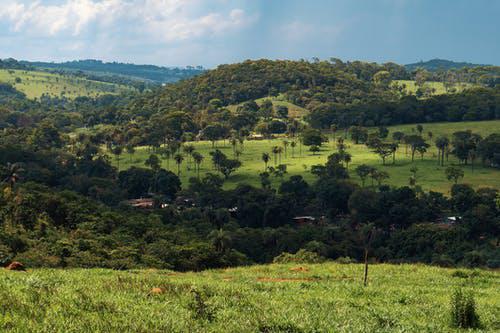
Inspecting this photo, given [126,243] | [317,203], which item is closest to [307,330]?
[126,243]

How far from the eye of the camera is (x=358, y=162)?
139250 mm

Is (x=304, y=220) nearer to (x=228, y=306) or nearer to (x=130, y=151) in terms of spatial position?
(x=130, y=151)

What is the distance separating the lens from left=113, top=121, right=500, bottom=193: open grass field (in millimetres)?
121438

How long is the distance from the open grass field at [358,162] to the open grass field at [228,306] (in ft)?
311

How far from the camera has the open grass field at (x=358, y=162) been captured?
12144 centimetres

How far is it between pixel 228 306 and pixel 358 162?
12465cm

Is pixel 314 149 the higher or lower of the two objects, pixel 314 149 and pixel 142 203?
the higher

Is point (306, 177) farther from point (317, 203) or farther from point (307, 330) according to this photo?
point (307, 330)

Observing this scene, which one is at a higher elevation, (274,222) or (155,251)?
(155,251)

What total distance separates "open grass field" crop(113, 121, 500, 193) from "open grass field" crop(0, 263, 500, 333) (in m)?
94.9

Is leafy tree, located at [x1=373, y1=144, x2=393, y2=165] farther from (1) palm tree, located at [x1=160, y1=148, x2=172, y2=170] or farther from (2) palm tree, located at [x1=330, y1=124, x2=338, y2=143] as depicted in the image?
(1) palm tree, located at [x1=160, y1=148, x2=172, y2=170]

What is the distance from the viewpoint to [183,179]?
133m

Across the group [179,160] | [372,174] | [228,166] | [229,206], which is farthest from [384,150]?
[179,160]

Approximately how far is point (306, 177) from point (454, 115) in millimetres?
80797
